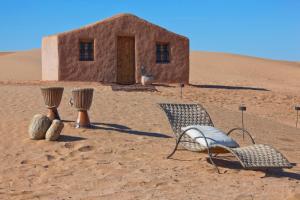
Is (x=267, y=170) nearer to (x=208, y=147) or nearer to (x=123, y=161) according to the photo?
(x=208, y=147)

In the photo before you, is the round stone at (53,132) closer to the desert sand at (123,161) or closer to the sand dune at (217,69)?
the desert sand at (123,161)

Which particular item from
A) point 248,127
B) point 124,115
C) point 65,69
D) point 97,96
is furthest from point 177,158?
point 65,69

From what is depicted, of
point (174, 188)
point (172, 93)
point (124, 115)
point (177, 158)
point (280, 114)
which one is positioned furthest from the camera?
point (172, 93)

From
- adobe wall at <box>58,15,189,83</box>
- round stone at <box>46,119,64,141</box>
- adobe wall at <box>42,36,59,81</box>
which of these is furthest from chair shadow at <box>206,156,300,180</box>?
adobe wall at <box>42,36,59,81</box>

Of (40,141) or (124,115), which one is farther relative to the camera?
(124,115)

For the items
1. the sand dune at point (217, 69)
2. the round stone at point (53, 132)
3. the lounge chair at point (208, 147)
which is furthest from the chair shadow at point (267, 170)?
the sand dune at point (217, 69)

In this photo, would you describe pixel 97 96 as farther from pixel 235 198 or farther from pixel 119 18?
pixel 235 198

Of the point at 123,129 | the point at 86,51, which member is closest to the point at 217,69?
the point at 86,51

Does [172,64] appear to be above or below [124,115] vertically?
above

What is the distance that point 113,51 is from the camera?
67.9 ft

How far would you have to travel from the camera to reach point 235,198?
595cm

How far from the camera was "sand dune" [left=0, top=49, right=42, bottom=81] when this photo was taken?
116 feet

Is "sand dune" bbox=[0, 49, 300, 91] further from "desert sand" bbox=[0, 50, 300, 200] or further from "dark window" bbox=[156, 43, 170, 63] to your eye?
"desert sand" bbox=[0, 50, 300, 200]

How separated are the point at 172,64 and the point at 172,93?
10.2 feet
